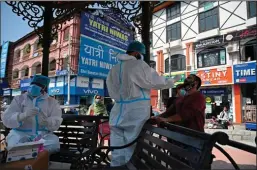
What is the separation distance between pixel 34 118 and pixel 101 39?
2.31m

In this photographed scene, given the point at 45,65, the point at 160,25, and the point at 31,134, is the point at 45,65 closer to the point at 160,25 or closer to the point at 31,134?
the point at 31,134

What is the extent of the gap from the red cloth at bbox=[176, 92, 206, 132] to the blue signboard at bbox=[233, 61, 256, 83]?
13.5 meters

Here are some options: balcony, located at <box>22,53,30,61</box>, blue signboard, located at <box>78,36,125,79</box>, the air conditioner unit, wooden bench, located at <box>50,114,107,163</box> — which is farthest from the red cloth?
balcony, located at <box>22,53,30,61</box>

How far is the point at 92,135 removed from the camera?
2.83 m

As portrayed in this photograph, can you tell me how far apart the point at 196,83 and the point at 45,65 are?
2.80 meters

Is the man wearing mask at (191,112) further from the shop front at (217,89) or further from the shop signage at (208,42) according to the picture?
the shop signage at (208,42)

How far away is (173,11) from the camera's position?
19.5m

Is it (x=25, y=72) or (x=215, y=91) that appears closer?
(x=215, y=91)

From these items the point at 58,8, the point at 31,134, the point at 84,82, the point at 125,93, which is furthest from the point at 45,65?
the point at 84,82

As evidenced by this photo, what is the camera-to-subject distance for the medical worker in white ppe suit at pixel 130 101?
224 centimetres

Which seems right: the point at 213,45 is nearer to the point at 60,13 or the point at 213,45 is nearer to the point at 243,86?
the point at 243,86

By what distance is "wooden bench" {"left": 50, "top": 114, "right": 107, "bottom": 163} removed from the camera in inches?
107

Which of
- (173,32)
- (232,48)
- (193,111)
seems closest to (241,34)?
(232,48)

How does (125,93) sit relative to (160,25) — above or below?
below
